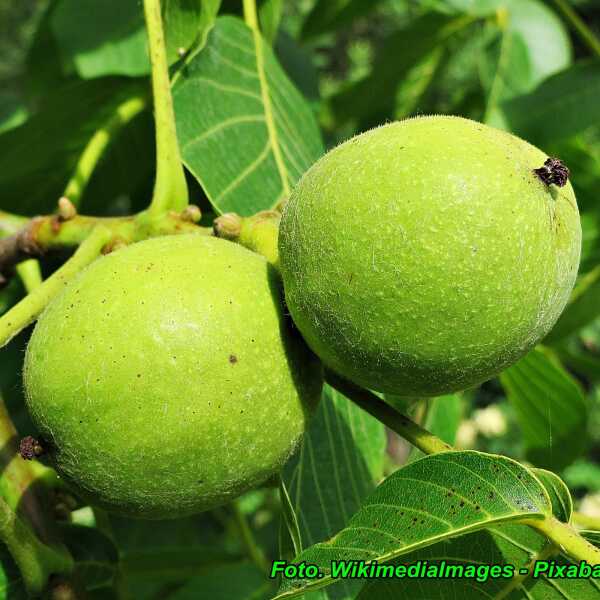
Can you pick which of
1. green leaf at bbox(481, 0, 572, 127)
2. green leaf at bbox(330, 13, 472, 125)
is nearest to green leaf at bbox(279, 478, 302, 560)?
green leaf at bbox(481, 0, 572, 127)

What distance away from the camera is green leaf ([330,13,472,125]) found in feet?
8.56

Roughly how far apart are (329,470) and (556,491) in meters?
0.56

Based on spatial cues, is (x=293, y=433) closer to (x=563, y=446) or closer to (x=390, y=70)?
(x=563, y=446)

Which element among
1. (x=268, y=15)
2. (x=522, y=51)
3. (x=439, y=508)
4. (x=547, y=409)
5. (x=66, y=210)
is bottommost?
(x=547, y=409)

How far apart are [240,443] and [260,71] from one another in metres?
0.96

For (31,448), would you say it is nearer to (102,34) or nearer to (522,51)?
(102,34)

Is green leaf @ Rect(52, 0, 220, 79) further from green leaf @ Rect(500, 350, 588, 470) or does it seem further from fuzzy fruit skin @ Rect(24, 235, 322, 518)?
green leaf @ Rect(500, 350, 588, 470)

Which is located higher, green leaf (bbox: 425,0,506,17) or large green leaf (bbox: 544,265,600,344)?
green leaf (bbox: 425,0,506,17)

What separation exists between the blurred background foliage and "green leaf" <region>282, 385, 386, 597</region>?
0.18 m

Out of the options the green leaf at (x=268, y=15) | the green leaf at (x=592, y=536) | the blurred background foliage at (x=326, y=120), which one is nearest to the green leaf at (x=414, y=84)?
the blurred background foliage at (x=326, y=120)

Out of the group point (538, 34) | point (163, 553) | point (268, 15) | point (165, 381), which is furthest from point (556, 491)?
point (538, 34)

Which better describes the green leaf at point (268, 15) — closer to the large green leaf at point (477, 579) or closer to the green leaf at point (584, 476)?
the large green leaf at point (477, 579)

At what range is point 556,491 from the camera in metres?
1.11

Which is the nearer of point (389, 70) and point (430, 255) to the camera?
point (430, 255)
